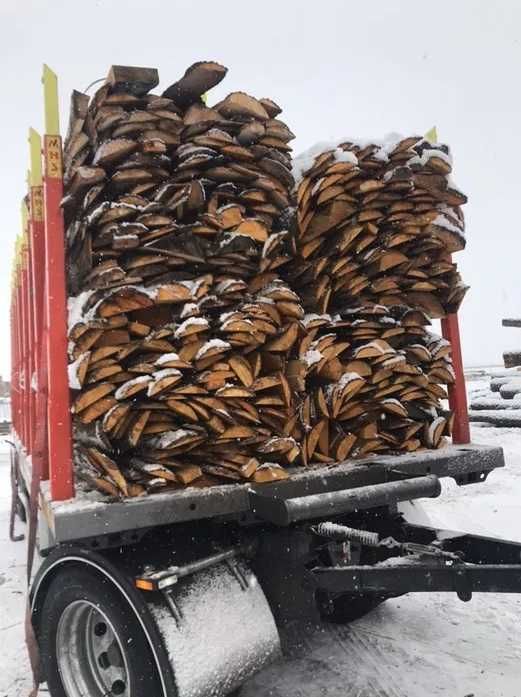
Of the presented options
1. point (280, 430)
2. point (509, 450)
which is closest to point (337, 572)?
point (280, 430)

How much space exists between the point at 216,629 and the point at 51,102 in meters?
Result: 2.28

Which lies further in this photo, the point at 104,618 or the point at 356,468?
the point at 356,468

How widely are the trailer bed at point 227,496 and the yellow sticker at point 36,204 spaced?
57.3 inches

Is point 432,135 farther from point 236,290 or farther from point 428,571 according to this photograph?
point 428,571

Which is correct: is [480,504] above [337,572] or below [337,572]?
below

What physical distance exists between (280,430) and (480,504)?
15.0 feet

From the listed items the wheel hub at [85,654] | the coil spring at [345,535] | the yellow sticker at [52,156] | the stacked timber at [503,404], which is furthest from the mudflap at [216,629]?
the stacked timber at [503,404]

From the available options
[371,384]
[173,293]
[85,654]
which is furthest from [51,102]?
[85,654]

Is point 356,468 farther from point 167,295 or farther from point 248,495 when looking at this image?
point 167,295

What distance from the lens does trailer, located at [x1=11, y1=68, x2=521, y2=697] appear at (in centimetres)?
209

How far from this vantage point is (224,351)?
245cm

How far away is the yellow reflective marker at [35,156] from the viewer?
3.06m

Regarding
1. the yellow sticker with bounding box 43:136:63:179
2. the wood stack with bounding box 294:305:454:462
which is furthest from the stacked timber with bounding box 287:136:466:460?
the yellow sticker with bounding box 43:136:63:179

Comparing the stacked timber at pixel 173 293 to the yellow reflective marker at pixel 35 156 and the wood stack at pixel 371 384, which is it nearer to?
the wood stack at pixel 371 384
